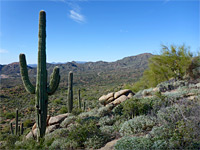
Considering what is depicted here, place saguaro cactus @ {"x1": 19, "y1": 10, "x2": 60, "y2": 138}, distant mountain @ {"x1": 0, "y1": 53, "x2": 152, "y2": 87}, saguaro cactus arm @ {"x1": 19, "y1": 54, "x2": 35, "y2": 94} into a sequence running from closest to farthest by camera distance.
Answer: saguaro cactus @ {"x1": 19, "y1": 10, "x2": 60, "y2": 138} < saguaro cactus arm @ {"x1": 19, "y1": 54, "x2": 35, "y2": 94} < distant mountain @ {"x1": 0, "y1": 53, "x2": 152, "y2": 87}

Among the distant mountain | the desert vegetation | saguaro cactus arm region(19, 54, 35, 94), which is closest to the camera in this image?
the desert vegetation

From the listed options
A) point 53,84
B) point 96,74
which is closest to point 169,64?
point 53,84

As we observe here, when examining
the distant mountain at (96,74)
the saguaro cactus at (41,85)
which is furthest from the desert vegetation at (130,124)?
the distant mountain at (96,74)

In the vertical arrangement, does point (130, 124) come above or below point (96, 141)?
above

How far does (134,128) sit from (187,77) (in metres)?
13.1

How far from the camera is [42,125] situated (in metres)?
6.81

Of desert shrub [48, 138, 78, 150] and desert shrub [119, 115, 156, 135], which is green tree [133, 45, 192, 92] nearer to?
desert shrub [119, 115, 156, 135]

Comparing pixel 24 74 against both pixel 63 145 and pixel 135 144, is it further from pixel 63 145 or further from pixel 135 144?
pixel 135 144

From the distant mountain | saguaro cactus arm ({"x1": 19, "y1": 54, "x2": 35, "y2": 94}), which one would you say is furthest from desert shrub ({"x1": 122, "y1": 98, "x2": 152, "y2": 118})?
the distant mountain

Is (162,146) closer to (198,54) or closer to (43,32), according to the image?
(43,32)

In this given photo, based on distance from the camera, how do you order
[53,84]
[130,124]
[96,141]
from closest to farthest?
1. [96,141]
2. [130,124]
3. [53,84]

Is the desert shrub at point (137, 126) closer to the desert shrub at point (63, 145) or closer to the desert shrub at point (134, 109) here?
the desert shrub at point (134, 109)

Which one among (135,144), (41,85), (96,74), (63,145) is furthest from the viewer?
(96,74)

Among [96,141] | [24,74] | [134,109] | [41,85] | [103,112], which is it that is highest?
[24,74]
